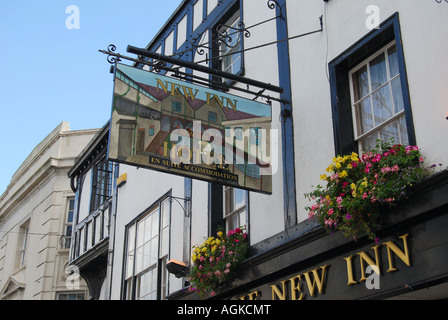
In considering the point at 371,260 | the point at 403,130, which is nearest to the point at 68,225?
the point at 403,130

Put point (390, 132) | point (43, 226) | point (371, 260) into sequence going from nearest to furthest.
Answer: point (371, 260), point (390, 132), point (43, 226)

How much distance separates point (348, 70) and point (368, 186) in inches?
102

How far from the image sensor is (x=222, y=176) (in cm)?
890

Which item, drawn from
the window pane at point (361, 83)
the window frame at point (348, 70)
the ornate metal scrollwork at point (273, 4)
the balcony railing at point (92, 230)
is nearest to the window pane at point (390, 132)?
the window frame at point (348, 70)

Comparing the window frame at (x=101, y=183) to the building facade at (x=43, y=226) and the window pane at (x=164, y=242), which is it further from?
the building facade at (x=43, y=226)

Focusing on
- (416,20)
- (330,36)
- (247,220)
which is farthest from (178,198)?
(416,20)

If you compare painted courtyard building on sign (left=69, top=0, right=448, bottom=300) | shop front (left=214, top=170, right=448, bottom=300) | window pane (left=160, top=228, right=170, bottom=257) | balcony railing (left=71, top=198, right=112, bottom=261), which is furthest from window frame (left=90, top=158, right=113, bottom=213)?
shop front (left=214, top=170, right=448, bottom=300)

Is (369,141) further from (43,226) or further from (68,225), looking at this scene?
(43,226)

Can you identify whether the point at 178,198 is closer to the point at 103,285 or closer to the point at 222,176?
the point at 222,176

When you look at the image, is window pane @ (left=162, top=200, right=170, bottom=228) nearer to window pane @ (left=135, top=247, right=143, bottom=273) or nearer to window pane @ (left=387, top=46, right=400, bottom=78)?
window pane @ (left=135, top=247, right=143, bottom=273)

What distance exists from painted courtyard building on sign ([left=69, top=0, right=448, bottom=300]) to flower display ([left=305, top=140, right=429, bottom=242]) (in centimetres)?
16

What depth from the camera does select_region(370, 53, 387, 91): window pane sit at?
8.45 meters

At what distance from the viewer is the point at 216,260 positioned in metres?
9.96

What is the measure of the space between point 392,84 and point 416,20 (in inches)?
36.3
